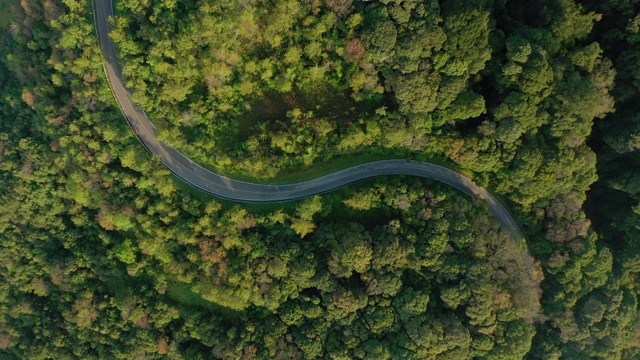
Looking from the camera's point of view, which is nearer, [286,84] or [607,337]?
[286,84]

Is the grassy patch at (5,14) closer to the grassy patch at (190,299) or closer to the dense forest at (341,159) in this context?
the dense forest at (341,159)

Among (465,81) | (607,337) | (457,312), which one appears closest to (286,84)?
(465,81)

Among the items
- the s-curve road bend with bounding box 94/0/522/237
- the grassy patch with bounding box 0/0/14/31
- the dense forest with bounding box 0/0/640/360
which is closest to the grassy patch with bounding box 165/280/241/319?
the dense forest with bounding box 0/0/640/360

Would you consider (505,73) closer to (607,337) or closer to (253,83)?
(253,83)

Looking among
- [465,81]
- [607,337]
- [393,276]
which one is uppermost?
[465,81]

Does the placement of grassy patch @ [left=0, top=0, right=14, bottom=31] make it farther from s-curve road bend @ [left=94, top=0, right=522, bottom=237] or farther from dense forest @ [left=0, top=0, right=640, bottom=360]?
s-curve road bend @ [left=94, top=0, right=522, bottom=237]

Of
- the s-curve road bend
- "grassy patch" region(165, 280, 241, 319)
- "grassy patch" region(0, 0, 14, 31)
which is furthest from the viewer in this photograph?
"grassy patch" region(0, 0, 14, 31)
